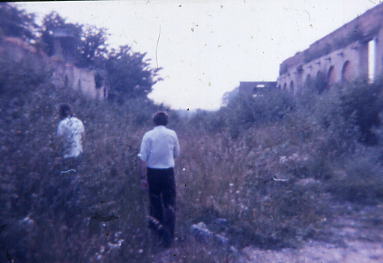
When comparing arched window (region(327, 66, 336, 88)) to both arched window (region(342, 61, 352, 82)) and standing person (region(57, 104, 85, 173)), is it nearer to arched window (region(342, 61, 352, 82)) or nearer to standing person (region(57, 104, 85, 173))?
arched window (region(342, 61, 352, 82))

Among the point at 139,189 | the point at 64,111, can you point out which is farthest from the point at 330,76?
the point at 64,111

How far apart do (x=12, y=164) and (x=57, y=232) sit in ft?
2.97

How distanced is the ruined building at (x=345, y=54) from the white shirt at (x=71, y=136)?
389 inches

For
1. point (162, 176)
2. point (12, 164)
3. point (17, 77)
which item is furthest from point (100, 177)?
point (17, 77)

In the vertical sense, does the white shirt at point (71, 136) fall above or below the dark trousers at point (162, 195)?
above

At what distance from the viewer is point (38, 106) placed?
7227 millimetres

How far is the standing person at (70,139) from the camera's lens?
4617 mm

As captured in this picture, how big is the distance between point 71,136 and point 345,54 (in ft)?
65.8

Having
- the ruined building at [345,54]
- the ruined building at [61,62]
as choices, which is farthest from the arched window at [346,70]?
the ruined building at [61,62]

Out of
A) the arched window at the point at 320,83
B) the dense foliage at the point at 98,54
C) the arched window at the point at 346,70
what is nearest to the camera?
the dense foliage at the point at 98,54

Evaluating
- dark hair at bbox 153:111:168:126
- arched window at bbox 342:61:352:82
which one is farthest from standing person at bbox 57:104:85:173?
arched window at bbox 342:61:352:82

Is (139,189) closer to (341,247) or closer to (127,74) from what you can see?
(341,247)

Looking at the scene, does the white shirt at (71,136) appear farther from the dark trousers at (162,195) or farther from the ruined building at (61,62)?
the ruined building at (61,62)

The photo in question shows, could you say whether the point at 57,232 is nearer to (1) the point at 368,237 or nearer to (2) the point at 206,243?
(2) the point at 206,243
